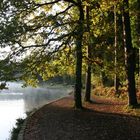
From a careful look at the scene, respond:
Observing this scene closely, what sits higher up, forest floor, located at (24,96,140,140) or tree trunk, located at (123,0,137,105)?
tree trunk, located at (123,0,137,105)

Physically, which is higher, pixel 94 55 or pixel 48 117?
pixel 94 55

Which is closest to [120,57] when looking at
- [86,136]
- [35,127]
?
[35,127]

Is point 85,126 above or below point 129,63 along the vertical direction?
below

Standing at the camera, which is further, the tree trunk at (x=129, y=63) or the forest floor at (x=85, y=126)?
the tree trunk at (x=129, y=63)

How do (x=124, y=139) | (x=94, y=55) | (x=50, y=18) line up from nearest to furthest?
1. (x=124, y=139)
2. (x=50, y=18)
3. (x=94, y=55)

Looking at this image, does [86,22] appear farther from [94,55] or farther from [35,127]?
[94,55]

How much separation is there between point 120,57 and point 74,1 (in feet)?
17.2

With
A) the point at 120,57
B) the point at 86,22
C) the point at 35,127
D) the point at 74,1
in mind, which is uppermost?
the point at 74,1

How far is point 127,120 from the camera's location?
17281 mm

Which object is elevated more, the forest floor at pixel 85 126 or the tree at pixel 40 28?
the tree at pixel 40 28

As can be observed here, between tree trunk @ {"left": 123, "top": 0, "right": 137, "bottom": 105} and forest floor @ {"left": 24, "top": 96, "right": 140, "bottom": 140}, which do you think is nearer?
forest floor @ {"left": 24, "top": 96, "right": 140, "bottom": 140}

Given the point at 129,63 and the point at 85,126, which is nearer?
the point at 85,126

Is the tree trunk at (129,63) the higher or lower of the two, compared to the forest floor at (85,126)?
higher

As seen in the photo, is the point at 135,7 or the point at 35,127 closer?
the point at 35,127
